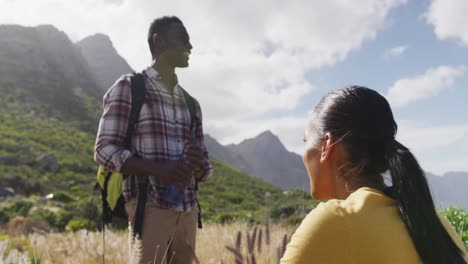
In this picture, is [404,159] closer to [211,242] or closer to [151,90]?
[151,90]

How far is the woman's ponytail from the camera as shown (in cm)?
118

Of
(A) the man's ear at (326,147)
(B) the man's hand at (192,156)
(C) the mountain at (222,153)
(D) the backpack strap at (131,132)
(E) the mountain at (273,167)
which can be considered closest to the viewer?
(A) the man's ear at (326,147)

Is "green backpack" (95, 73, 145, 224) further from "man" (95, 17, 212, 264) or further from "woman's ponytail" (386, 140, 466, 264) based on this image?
"woman's ponytail" (386, 140, 466, 264)

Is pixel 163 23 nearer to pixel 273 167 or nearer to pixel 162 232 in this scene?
pixel 162 232

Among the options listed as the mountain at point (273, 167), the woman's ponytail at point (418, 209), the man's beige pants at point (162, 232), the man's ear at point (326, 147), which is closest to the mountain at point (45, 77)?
the man's beige pants at point (162, 232)

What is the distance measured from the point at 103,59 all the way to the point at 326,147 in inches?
4617

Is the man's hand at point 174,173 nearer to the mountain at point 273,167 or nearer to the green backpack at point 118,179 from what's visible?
the green backpack at point 118,179

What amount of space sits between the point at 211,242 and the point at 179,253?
1.85m

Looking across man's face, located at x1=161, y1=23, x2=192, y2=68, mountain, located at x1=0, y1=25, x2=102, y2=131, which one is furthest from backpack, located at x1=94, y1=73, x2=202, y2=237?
mountain, located at x1=0, y1=25, x2=102, y2=131

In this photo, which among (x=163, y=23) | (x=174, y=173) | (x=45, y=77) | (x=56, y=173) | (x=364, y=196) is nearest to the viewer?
(x=364, y=196)

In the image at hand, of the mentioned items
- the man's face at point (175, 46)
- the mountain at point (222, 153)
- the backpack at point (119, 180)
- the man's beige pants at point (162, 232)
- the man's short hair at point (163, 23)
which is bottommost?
the man's beige pants at point (162, 232)

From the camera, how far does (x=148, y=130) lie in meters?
2.35

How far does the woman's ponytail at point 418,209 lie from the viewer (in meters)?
1.18

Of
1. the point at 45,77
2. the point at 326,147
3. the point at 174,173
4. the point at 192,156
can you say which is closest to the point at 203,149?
the point at 192,156
